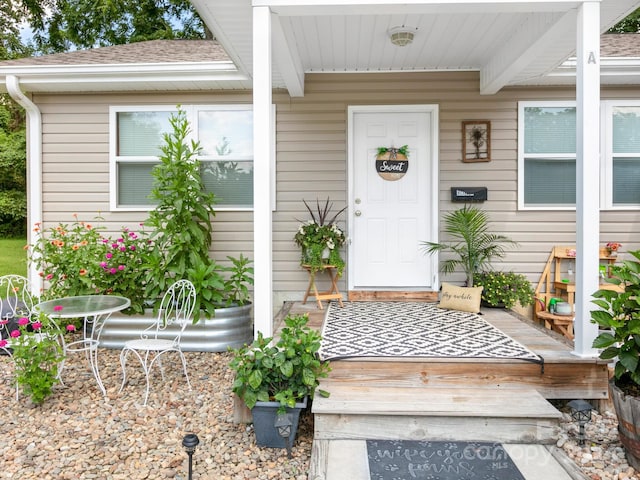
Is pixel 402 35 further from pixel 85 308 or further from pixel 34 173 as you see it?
pixel 34 173

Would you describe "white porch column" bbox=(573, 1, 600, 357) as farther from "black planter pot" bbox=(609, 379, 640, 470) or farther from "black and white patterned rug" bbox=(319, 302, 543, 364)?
"black planter pot" bbox=(609, 379, 640, 470)

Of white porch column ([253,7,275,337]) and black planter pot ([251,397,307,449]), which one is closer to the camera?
black planter pot ([251,397,307,449])

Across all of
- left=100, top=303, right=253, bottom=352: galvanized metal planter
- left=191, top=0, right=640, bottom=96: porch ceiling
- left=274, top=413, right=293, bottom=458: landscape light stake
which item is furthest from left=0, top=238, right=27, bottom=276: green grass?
left=274, top=413, right=293, bottom=458: landscape light stake

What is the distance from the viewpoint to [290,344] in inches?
101

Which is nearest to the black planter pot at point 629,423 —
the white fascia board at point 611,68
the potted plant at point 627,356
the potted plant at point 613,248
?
the potted plant at point 627,356

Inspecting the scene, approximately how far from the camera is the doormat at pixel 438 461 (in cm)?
212

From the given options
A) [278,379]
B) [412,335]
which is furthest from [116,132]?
[412,335]

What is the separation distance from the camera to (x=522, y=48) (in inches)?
143

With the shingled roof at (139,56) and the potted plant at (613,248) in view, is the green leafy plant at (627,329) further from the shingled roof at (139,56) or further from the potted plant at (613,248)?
the shingled roof at (139,56)

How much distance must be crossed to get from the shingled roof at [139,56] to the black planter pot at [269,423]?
11.3 feet

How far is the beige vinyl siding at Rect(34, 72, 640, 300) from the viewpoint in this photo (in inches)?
191

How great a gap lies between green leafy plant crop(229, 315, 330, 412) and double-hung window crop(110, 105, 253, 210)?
8.68 feet

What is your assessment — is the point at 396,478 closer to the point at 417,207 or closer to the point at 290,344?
the point at 290,344

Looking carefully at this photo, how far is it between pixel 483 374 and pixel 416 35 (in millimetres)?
2777
